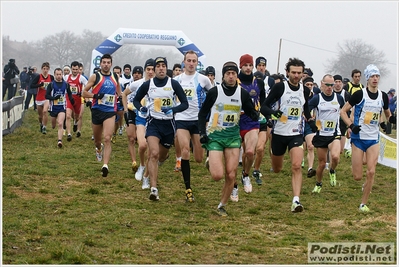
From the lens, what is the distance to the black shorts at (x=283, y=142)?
9.26 metres

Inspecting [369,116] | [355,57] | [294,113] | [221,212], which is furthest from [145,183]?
[355,57]

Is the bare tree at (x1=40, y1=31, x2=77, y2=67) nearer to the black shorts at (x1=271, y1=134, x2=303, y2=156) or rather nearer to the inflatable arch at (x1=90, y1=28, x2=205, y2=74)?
the inflatable arch at (x1=90, y1=28, x2=205, y2=74)

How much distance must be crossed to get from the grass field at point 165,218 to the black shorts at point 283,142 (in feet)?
2.93

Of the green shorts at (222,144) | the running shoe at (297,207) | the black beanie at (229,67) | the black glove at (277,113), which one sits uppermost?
the black beanie at (229,67)

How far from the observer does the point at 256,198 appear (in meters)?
10.7

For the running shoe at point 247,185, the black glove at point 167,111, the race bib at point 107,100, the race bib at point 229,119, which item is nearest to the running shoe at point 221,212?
the race bib at point 229,119

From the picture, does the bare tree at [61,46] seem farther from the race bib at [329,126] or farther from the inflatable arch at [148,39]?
the race bib at [329,126]

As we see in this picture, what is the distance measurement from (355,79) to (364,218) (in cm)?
552

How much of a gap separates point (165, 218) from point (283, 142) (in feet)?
6.96

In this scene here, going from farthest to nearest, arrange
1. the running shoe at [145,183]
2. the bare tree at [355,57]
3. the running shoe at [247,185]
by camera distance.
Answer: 1. the bare tree at [355,57]
2. the running shoe at [145,183]
3. the running shoe at [247,185]

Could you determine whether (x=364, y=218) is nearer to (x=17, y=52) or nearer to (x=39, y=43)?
(x=39, y=43)

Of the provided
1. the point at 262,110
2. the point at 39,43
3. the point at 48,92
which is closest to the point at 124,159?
the point at 48,92

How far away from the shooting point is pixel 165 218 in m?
8.64

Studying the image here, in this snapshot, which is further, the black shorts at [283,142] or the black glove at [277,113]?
the black shorts at [283,142]
